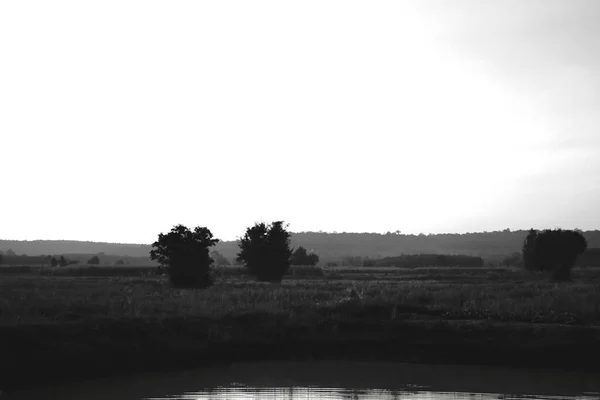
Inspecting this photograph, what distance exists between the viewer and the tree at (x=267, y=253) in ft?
178

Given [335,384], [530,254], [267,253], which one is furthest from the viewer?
[530,254]

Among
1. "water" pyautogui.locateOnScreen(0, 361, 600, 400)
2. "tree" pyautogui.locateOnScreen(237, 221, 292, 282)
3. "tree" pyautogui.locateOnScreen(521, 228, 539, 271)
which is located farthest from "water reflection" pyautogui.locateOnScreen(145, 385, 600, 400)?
"tree" pyautogui.locateOnScreen(521, 228, 539, 271)

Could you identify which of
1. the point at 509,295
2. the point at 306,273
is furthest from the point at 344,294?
the point at 306,273

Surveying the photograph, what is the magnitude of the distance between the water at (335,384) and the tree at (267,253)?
32835mm

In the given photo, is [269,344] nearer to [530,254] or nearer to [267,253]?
[267,253]

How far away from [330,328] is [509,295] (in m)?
14.2

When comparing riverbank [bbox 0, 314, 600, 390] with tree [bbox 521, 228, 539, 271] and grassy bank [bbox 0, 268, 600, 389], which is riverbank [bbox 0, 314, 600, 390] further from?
tree [bbox 521, 228, 539, 271]

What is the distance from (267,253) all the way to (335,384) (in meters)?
36.5

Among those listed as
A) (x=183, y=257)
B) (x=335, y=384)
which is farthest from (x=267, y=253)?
(x=335, y=384)

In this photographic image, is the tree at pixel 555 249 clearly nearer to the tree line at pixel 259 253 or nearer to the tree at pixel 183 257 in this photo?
the tree line at pixel 259 253

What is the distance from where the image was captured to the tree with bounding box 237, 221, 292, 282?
54.2 m

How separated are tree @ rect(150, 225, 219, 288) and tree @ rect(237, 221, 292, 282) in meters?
10.3

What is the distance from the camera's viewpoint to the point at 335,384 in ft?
59.2

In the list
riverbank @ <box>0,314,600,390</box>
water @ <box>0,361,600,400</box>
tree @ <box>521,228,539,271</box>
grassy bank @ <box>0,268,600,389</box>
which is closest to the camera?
water @ <box>0,361,600,400</box>
